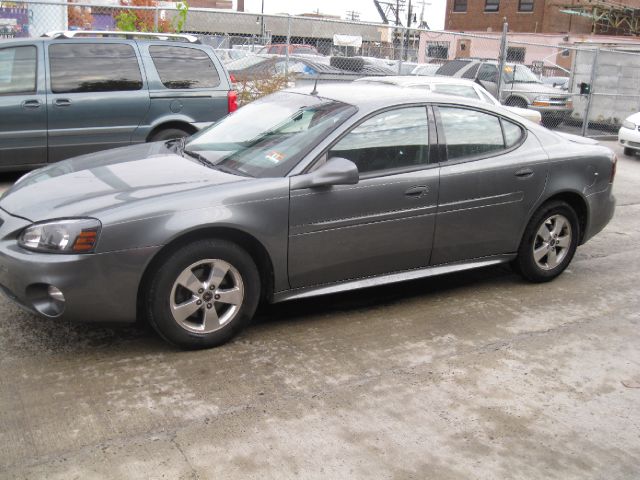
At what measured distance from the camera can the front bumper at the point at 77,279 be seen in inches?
154

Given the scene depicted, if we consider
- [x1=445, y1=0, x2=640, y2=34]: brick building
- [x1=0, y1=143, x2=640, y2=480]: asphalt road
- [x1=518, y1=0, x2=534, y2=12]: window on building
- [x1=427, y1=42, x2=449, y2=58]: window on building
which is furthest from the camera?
[x1=518, y1=0, x2=534, y2=12]: window on building

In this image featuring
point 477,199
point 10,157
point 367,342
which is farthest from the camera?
point 10,157

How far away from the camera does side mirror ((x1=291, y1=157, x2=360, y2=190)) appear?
4.49 metres

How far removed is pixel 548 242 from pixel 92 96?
5417 mm

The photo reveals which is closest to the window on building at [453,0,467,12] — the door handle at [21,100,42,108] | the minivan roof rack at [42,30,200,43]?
the minivan roof rack at [42,30,200,43]

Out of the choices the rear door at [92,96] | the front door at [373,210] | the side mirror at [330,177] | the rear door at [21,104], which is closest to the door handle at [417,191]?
the front door at [373,210]

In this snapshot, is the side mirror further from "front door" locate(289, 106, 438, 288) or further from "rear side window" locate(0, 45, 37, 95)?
"rear side window" locate(0, 45, 37, 95)

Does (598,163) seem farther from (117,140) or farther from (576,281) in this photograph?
(117,140)

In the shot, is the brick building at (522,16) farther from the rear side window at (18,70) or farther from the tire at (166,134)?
the rear side window at (18,70)

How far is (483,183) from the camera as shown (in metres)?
5.24

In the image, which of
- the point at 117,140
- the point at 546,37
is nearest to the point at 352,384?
the point at 117,140

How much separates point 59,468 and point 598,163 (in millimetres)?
4607

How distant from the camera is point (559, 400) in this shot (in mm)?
3998

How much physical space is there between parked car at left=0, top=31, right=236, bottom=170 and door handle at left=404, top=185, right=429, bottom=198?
15.1 feet
